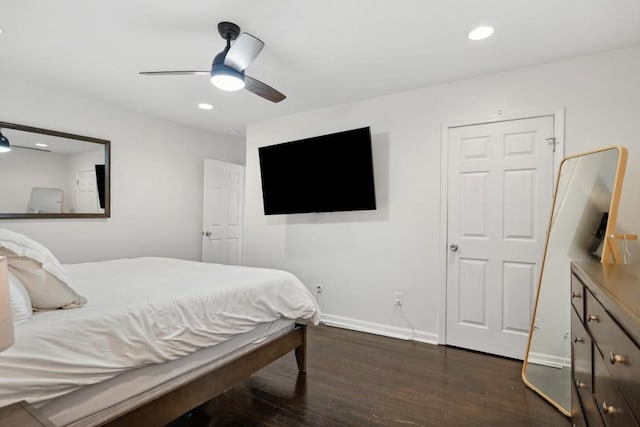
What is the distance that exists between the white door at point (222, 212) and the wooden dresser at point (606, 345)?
13.9ft

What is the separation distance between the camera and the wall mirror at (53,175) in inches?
121

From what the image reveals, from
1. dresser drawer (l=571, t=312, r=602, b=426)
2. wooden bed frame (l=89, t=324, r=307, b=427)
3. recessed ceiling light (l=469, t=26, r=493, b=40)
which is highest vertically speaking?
recessed ceiling light (l=469, t=26, r=493, b=40)

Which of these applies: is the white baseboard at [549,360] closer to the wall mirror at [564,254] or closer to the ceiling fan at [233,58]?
the wall mirror at [564,254]

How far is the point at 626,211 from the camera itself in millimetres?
2439

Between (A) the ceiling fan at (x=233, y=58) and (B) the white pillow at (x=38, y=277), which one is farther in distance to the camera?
(A) the ceiling fan at (x=233, y=58)

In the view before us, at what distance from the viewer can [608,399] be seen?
0.97m

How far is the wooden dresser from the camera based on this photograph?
79 centimetres

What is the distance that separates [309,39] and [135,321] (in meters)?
2.14

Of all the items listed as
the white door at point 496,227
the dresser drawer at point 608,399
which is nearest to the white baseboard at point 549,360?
the white door at point 496,227

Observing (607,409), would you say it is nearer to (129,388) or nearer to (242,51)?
(129,388)

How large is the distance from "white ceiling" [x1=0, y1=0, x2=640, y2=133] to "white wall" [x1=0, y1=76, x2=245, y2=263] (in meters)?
0.29

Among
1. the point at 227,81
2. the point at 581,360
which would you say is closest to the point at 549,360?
the point at 581,360

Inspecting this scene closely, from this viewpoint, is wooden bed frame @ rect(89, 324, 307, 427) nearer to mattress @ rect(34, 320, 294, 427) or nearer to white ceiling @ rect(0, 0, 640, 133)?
mattress @ rect(34, 320, 294, 427)

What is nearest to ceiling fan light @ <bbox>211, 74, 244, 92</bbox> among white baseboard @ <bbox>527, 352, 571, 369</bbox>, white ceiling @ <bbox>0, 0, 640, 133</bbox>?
white ceiling @ <bbox>0, 0, 640, 133</bbox>
